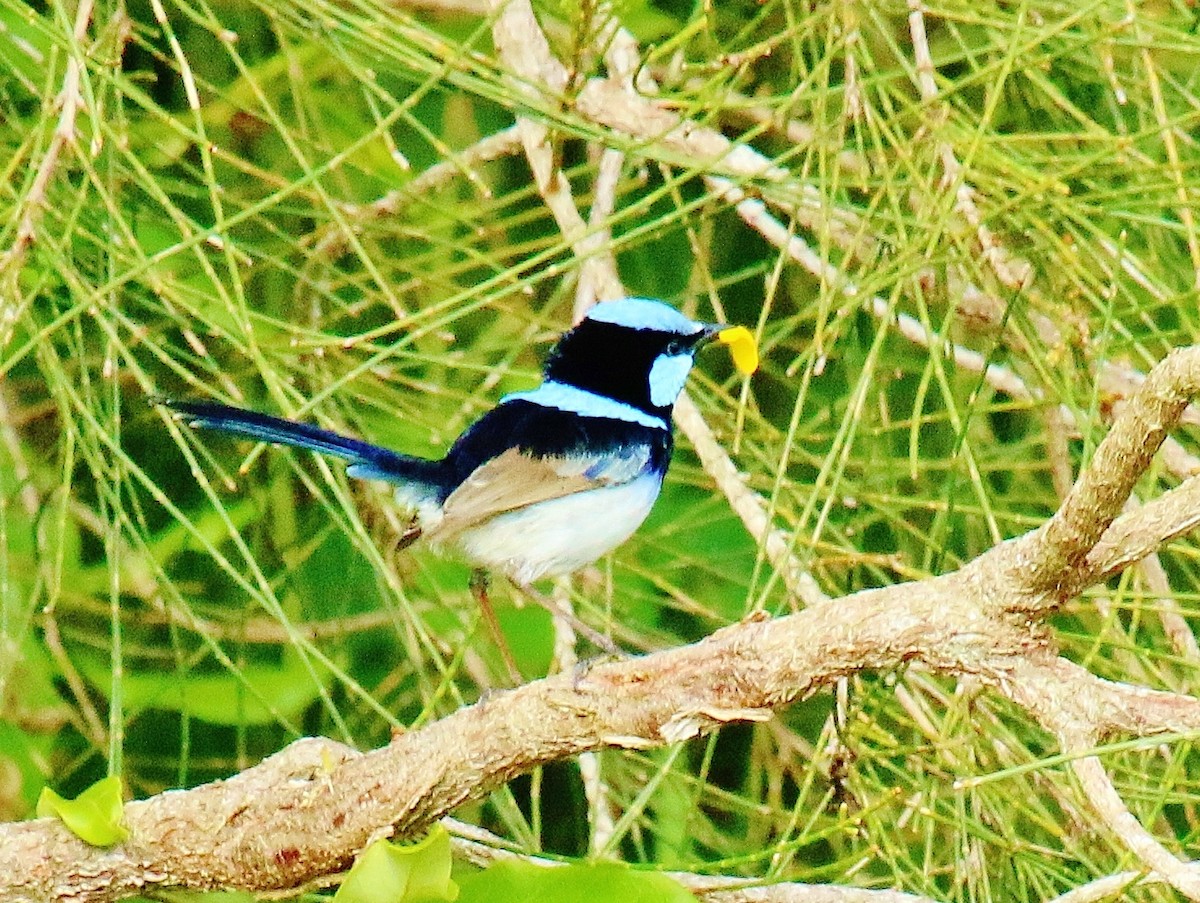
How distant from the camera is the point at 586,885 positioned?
1.49 meters

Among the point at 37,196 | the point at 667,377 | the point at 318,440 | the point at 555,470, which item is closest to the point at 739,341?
the point at 667,377

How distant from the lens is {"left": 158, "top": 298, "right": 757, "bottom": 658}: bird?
2430 millimetres

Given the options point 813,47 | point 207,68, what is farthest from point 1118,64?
point 207,68

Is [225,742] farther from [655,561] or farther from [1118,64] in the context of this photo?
[1118,64]

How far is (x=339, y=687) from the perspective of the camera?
10.4 ft

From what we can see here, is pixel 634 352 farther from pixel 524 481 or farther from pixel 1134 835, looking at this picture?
pixel 1134 835

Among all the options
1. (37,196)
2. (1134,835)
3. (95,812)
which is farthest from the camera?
(37,196)

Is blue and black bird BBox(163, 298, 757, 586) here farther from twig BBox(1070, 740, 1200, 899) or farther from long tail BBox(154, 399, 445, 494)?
twig BBox(1070, 740, 1200, 899)

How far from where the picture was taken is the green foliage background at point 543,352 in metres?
1.94

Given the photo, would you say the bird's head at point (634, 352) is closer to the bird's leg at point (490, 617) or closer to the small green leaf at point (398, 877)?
the bird's leg at point (490, 617)

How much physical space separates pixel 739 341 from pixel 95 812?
116cm

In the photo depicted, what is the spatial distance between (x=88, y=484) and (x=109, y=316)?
1208 millimetres

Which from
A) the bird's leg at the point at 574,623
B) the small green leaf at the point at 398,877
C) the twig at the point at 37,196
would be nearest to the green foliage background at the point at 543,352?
the twig at the point at 37,196

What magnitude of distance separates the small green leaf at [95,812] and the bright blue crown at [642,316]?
106 cm
